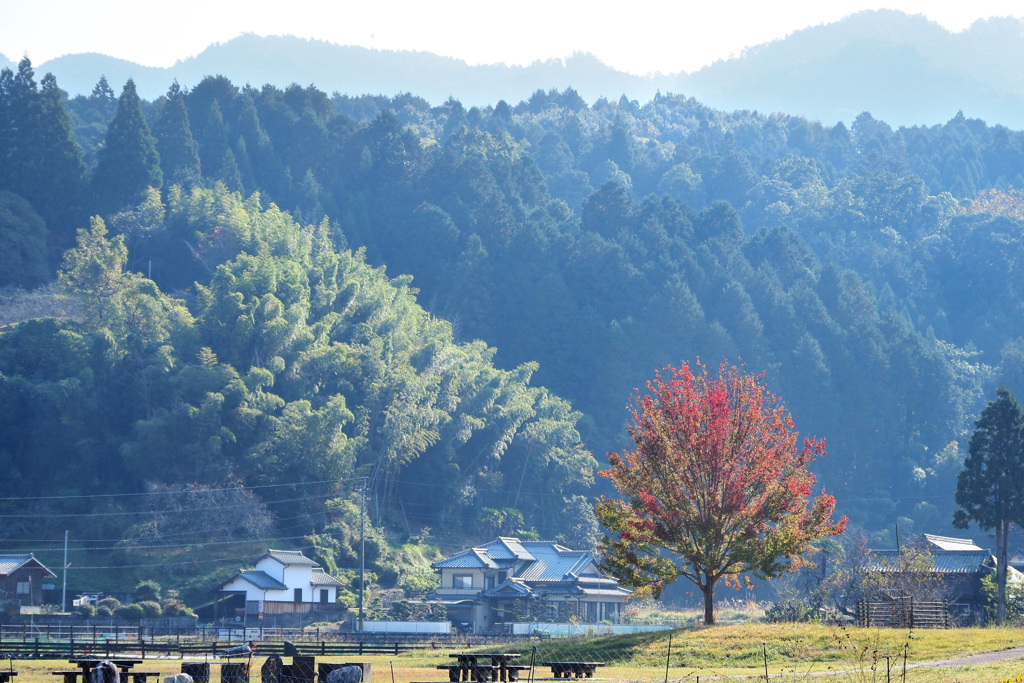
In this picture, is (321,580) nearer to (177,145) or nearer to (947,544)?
(947,544)

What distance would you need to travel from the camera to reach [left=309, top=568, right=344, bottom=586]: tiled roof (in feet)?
222

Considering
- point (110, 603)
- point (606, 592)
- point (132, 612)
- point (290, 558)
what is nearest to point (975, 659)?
point (606, 592)

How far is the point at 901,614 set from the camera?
3425 centimetres

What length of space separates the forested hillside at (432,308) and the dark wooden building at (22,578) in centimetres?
875

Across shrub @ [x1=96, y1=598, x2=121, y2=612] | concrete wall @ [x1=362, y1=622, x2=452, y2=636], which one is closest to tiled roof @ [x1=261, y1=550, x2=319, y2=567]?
concrete wall @ [x1=362, y1=622, x2=452, y2=636]

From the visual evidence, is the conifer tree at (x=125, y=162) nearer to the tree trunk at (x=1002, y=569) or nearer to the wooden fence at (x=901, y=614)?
the tree trunk at (x=1002, y=569)

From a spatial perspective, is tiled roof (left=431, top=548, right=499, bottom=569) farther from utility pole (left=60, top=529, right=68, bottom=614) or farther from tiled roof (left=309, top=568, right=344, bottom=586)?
utility pole (left=60, top=529, right=68, bottom=614)

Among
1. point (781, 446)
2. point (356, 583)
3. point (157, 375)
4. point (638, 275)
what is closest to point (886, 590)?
point (781, 446)

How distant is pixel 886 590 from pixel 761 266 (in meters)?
78.2

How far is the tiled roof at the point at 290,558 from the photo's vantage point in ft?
218

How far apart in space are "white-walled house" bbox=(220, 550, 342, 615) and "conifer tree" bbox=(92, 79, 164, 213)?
158 ft

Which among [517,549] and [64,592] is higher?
[517,549]

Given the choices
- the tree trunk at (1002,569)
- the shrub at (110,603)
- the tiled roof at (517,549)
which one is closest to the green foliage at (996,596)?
the tree trunk at (1002,569)

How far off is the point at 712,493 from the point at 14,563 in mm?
43331
